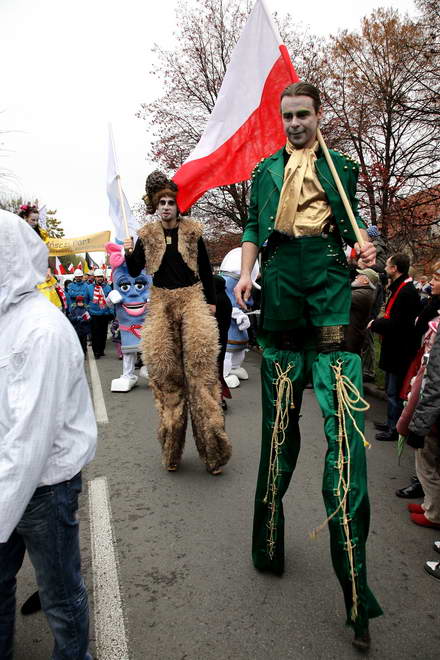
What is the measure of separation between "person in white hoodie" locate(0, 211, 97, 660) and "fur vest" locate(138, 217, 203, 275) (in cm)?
226

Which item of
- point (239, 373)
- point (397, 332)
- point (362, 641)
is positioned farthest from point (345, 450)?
point (239, 373)

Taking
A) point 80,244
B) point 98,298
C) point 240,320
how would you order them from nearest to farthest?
1. point 240,320
2. point 98,298
3. point 80,244

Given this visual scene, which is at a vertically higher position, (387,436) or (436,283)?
(436,283)

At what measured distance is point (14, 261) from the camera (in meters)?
1.64

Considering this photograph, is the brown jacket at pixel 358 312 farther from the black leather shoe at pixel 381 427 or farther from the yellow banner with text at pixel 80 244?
the yellow banner with text at pixel 80 244

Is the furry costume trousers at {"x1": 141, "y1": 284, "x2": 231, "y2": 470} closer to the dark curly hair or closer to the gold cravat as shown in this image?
the gold cravat

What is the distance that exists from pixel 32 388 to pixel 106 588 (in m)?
1.54

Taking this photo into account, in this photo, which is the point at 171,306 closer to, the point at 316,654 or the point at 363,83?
the point at 316,654

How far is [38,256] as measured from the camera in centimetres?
175

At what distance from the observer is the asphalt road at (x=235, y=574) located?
211cm

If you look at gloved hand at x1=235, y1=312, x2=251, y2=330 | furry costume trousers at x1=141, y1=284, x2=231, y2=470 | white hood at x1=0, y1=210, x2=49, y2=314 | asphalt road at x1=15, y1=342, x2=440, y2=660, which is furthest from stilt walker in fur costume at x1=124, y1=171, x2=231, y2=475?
gloved hand at x1=235, y1=312, x2=251, y2=330

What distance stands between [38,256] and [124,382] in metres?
5.76

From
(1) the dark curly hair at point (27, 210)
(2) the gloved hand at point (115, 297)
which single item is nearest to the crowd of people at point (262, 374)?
(1) the dark curly hair at point (27, 210)

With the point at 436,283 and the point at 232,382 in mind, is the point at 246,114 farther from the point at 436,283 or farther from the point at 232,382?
the point at 232,382
